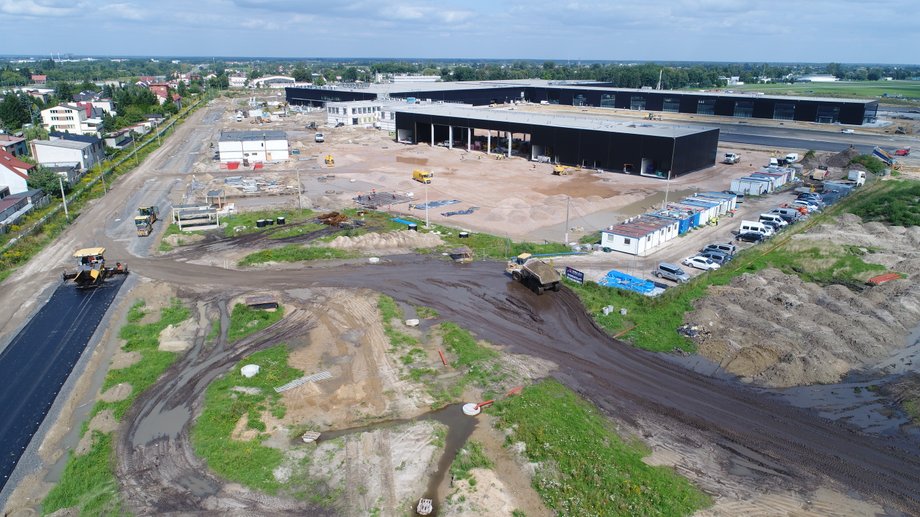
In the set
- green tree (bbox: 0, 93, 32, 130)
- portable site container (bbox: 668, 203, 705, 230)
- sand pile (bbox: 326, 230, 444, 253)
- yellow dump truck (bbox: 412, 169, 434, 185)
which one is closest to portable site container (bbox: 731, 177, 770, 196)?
portable site container (bbox: 668, 203, 705, 230)

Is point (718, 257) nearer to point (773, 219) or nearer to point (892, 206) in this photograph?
point (773, 219)

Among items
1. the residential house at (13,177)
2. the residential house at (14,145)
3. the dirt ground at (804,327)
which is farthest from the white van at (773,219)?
the residential house at (14,145)

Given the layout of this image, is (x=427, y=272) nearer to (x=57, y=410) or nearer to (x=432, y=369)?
(x=432, y=369)

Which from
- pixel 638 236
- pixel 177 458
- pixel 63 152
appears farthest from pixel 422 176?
pixel 177 458

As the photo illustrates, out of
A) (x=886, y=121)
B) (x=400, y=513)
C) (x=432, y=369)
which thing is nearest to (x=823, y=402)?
(x=432, y=369)

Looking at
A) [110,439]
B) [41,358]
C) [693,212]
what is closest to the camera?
[110,439]

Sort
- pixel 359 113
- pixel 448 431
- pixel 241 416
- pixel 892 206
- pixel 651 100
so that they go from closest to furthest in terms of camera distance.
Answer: pixel 448 431 < pixel 241 416 < pixel 892 206 < pixel 359 113 < pixel 651 100

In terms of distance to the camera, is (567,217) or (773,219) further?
(567,217)

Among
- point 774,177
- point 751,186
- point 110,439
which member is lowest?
point 110,439
